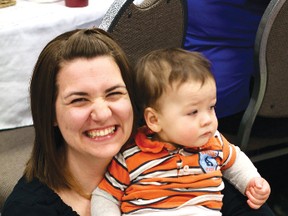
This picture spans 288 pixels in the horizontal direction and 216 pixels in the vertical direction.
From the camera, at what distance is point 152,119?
3.97 feet

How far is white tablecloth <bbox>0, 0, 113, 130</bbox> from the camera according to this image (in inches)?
68.7

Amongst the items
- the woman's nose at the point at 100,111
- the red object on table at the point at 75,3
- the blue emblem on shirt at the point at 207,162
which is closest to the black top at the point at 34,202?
the woman's nose at the point at 100,111

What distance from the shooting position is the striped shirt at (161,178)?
1170 millimetres

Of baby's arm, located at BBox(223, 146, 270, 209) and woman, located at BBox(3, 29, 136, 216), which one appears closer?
woman, located at BBox(3, 29, 136, 216)

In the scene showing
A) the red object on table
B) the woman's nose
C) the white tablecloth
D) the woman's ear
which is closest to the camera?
the woman's nose

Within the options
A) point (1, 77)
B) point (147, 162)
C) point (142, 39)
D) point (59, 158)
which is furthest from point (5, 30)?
point (147, 162)

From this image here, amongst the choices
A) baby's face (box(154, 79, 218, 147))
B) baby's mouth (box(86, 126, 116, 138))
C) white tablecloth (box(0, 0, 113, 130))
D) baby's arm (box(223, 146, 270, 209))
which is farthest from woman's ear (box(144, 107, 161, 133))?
white tablecloth (box(0, 0, 113, 130))

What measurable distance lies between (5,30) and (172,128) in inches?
32.9

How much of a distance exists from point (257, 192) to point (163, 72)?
16.4 inches

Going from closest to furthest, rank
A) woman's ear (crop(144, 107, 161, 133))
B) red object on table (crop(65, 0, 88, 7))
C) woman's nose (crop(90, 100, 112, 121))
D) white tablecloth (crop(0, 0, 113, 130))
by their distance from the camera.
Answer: woman's nose (crop(90, 100, 112, 121)), woman's ear (crop(144, 107, 161, 133)), white tablecloth (crop(0, 0, 113, 130)), red object on table (crop(65, 0, 88, 7))

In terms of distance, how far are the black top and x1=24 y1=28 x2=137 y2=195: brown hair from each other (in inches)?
0.9

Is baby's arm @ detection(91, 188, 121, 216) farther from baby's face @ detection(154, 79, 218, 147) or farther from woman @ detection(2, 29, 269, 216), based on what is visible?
baby's face @ detection(154, 79, 218, 147)

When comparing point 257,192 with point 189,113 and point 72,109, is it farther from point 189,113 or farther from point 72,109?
point 72,109

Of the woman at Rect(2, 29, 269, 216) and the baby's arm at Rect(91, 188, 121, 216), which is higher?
the woman at Rect(2, 29, 269, 216)
